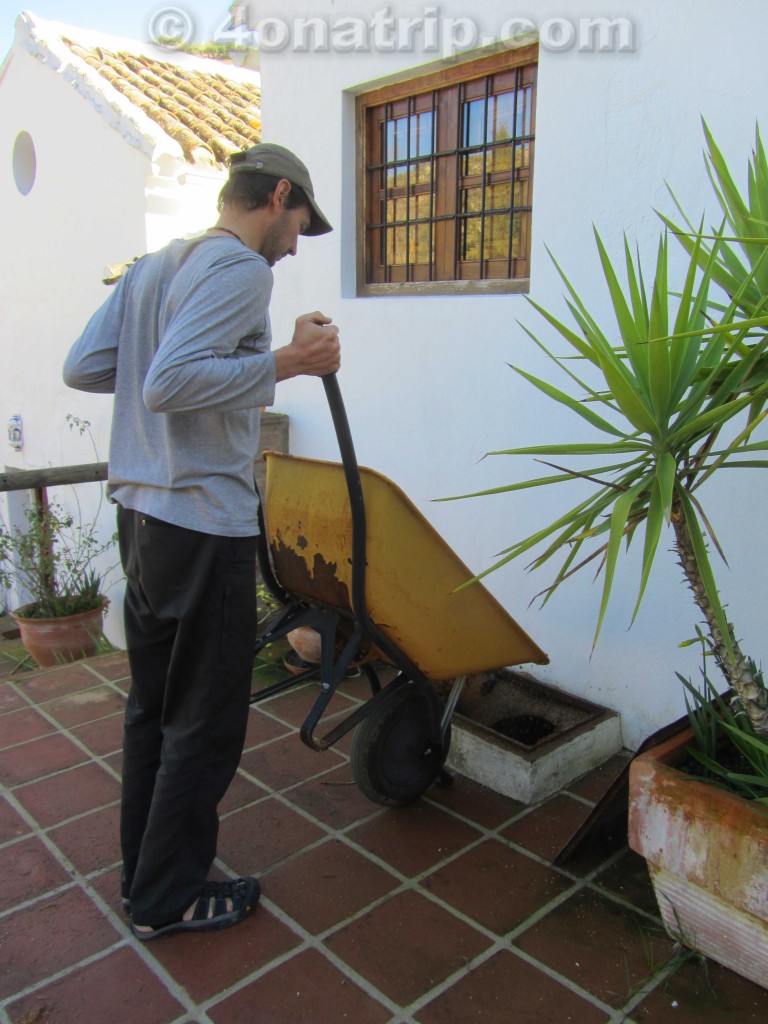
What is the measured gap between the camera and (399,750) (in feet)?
9.16

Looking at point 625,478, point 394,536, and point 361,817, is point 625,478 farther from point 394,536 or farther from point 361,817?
point 361,817

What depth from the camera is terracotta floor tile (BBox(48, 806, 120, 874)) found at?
2.68 m

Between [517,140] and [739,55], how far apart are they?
103cm

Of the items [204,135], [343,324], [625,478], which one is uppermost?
[204,135]

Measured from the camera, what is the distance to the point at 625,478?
2.03m

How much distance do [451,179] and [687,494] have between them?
8.11ft

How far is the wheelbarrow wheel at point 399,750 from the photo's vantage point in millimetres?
2693

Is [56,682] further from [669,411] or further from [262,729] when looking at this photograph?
[669,411]

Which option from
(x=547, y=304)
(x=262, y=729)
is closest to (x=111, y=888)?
(x=262, y=729)

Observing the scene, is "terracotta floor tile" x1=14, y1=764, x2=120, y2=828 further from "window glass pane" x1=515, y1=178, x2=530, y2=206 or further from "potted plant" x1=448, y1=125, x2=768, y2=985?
"window glass pane" x1=515, y1=178, x2=530, y2=206

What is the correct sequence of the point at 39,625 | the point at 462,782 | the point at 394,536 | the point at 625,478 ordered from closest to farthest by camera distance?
the point at 625,478, the point at 394,536, the point at 462,782, the point at 39,625

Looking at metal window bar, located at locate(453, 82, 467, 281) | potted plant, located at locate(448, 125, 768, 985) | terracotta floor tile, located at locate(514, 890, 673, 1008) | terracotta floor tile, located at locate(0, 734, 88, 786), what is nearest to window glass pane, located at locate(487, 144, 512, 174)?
metal window bar, located at locate(453, 82, 467, 281)

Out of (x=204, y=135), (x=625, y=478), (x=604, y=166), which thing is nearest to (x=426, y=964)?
(x=625, y=478)

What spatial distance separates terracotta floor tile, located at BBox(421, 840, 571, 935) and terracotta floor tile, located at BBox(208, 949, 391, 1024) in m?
0.43
